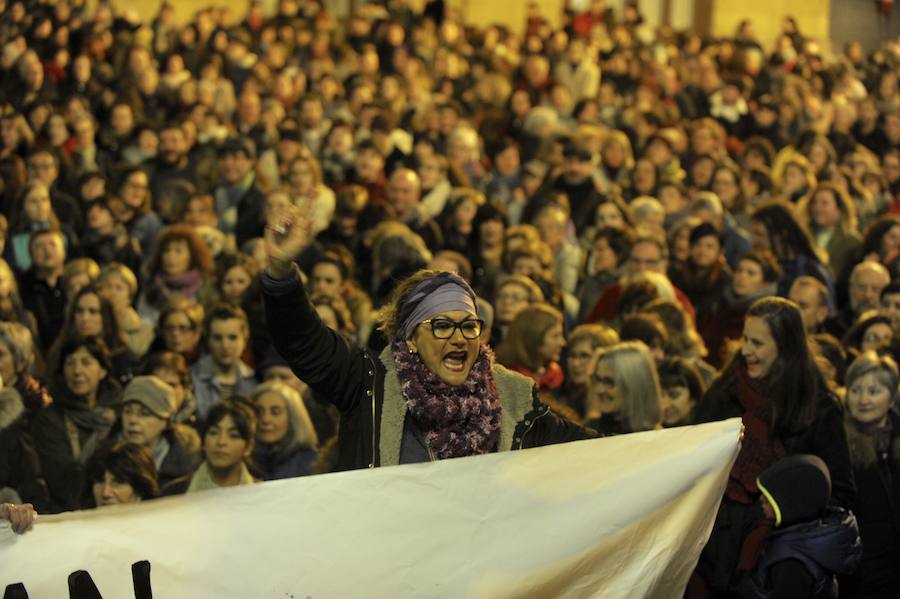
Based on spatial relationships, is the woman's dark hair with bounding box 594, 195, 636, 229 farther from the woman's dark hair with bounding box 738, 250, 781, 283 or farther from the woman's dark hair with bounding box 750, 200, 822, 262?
the woman's dark hair with bounding box 738, 250, 781, 283

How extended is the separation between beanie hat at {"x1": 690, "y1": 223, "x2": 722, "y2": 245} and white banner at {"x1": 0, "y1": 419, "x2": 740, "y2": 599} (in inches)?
232

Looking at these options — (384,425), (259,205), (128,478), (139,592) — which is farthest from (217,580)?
(259,205)

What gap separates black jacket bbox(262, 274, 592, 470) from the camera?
493cm

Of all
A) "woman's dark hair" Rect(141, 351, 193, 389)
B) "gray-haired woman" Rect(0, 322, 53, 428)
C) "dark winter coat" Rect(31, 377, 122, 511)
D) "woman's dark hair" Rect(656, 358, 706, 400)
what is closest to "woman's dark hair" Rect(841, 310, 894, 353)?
"woman's dark hair" Rect(656, 358, 706, 400)

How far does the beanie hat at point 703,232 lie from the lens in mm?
11250

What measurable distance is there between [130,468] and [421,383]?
2.48m

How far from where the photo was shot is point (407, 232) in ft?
36.0

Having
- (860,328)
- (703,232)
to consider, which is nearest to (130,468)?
(860,328)

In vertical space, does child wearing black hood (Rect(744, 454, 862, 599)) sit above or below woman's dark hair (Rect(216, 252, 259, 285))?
below

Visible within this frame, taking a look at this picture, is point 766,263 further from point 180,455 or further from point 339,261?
point 180,455

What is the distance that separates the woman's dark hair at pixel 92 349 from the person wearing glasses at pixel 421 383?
12.4 feet

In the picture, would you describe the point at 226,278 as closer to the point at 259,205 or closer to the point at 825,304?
the point at 259,205

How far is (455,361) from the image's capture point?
16.8 feet

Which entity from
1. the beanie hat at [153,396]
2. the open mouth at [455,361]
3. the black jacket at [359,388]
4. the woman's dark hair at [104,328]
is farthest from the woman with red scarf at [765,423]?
the woman's dark hair at [104,328]
